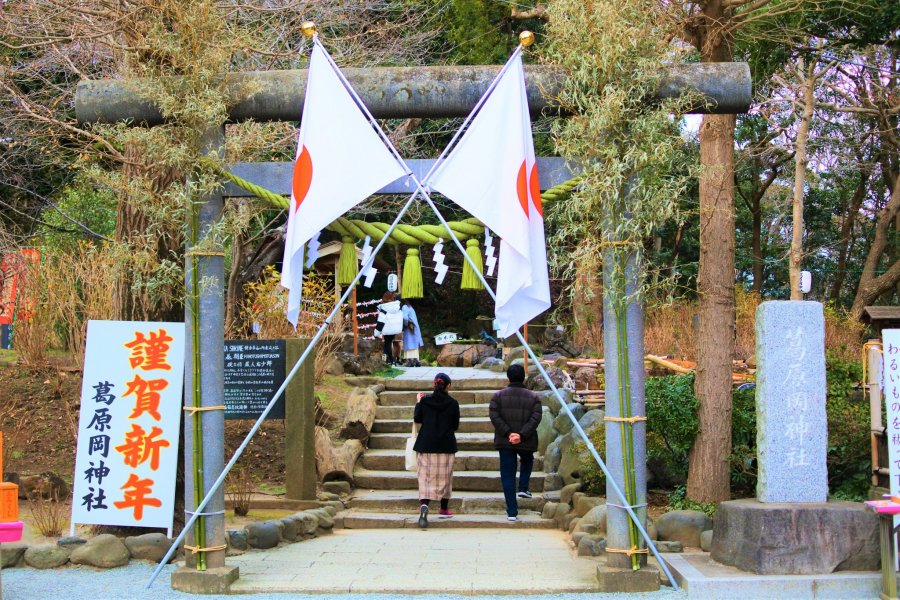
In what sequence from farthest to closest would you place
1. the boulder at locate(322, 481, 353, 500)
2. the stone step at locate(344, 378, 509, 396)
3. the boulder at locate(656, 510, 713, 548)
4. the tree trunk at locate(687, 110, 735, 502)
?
the stone step at locate(344, 378, 509, 396), the boulder at locate(322, 481, 353, 500), the tree trunk at locate(687, 110, 735, 502), the boulder at locate(656, 510, 713, 548)

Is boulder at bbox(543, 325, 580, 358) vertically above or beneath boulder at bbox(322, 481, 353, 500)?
above

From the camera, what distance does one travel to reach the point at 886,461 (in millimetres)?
8992

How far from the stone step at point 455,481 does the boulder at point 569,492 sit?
1213 millimetres

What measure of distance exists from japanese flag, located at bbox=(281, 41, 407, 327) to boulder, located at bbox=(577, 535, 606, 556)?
3.43 m

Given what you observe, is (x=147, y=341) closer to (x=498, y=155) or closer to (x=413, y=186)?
(x=413, y=186)

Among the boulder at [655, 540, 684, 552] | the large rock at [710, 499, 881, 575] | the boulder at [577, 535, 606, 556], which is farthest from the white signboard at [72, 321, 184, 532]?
the large rock at [710, 499, 881, 575]

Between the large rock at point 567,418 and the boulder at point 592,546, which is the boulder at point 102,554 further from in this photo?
the large rock at point 567,418

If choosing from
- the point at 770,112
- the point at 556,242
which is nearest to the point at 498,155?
the point at 556,242

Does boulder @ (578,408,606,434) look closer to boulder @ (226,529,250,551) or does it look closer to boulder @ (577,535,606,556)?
boulder @ (577,535,606,556)

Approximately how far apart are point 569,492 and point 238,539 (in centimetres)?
388

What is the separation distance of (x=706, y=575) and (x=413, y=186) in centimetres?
366

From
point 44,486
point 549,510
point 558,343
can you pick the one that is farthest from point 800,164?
point 44,486

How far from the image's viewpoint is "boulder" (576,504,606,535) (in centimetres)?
850

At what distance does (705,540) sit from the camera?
7.95 m
